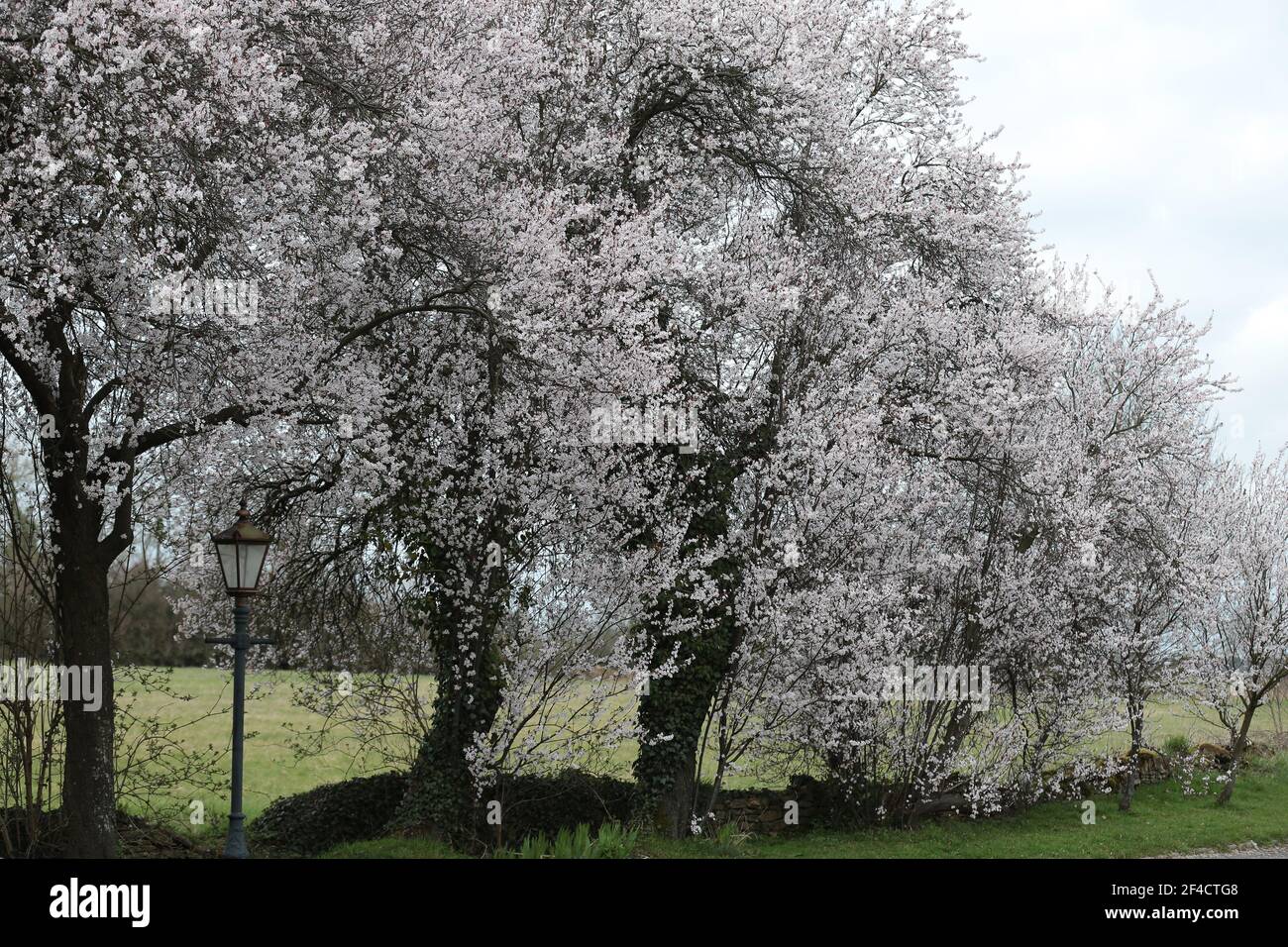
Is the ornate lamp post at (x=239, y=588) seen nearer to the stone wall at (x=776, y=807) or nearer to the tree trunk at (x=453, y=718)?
the tree trunk at (x=453, y=718)

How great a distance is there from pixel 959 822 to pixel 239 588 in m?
11.2

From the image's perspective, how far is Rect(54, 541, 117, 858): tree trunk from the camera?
11805 mm

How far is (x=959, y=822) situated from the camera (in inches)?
681

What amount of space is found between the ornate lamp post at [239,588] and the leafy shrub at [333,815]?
4917 millimetres

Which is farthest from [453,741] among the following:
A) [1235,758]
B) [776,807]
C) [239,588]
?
[1235,758]

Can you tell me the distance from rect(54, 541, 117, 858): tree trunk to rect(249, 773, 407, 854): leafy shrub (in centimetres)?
350

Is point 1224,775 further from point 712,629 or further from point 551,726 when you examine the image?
point 551,726

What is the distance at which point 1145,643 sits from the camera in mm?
18328

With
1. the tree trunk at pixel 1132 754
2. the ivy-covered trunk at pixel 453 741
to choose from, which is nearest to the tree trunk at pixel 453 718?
the ivy-covered trunk at pixel 453 741

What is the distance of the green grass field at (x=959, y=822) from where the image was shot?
14742 millimetres

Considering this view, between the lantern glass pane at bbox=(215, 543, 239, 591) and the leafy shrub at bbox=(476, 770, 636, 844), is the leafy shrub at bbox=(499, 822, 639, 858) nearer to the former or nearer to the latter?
the leafy shrub at bbox=(476, 770, 636, 844)

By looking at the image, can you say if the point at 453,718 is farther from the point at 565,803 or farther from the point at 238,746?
the point at 238,746

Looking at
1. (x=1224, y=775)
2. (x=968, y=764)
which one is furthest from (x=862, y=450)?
(x=1224, y=775)
